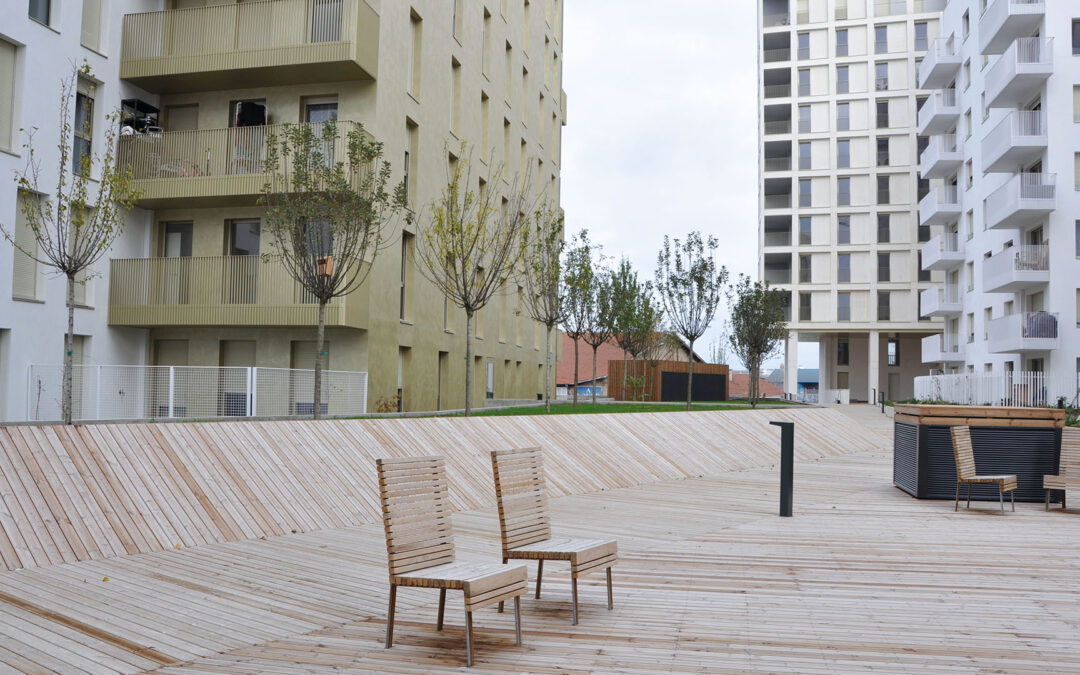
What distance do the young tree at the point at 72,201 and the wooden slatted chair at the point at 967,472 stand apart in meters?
11.4

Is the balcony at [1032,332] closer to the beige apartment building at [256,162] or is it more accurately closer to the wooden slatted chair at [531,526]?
the beige apartment building at [256,162]

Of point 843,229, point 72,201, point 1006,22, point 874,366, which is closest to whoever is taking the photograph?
point 72,201

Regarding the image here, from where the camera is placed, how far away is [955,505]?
13.0 m

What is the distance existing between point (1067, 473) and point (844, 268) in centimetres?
4874

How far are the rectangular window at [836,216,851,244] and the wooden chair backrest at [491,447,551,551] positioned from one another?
5667 cm

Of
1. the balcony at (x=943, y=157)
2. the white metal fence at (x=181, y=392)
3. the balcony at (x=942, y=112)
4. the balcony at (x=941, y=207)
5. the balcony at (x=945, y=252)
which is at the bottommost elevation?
the white metal fence at (x=181, y=392)

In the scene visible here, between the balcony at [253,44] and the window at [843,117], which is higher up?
the window at [843,117]

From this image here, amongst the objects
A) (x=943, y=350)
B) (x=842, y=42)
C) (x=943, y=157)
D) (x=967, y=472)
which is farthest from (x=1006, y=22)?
(x=967, y=472)

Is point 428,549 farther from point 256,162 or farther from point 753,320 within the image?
point 753,320

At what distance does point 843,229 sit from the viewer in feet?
197

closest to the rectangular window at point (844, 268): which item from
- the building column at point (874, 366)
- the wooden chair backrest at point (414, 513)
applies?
the building column at point (874, 366)

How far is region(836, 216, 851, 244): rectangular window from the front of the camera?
60062 millimetres

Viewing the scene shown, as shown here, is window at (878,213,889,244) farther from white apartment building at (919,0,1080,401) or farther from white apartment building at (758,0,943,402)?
white apartment building at (919,0,1080,401)

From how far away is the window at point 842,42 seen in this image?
6100cm
